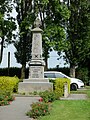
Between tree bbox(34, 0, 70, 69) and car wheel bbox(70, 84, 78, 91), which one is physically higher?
tree bbox(34, 0, 70, 69)

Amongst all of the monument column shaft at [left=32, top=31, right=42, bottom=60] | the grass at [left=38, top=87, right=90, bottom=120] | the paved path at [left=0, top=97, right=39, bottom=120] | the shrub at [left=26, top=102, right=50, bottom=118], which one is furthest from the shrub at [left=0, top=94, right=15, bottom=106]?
the monument column shaft at [left=32, top=31, right=42, bottom=60]

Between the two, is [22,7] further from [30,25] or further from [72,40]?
[72,40]

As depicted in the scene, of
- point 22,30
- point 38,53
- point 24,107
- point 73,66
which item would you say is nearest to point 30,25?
point 22,30

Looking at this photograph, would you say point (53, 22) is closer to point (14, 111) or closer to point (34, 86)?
point (34, 86)

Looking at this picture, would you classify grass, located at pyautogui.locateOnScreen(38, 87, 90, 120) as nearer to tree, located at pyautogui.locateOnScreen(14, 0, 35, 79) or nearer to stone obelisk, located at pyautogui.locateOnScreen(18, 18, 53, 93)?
stone obelisk, located at pyautogui.locateOnScreen(18, 18, 53, 93)

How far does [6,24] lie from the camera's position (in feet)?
125

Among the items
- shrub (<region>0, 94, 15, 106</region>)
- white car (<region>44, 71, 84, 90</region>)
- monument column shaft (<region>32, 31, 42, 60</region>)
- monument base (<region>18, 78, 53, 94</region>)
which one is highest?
monument column shaft (<region>32, 31, 42, 60</region>)

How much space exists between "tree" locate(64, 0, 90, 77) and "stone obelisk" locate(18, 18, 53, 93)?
17.2 m

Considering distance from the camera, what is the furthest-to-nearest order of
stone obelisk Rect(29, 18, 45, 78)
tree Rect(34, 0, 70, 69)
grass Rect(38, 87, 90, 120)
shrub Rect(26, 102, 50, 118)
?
tree Rect(34, 0, 70, 69) → stone obelisk Rect(29, 18, 45, 78) → shrub Rect(26, 102, 50, 118) → grass Rect(38, 87, 90, 120)

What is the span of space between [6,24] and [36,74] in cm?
1661

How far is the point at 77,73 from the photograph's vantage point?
43656mm

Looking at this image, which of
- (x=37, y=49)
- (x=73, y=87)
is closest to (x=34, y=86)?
(x=37, y=49)

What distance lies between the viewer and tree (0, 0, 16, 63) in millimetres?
37581

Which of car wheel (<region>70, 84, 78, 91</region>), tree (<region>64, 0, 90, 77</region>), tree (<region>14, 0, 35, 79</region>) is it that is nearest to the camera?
car wheel (<region>70, 84, 78, 91</region>)
